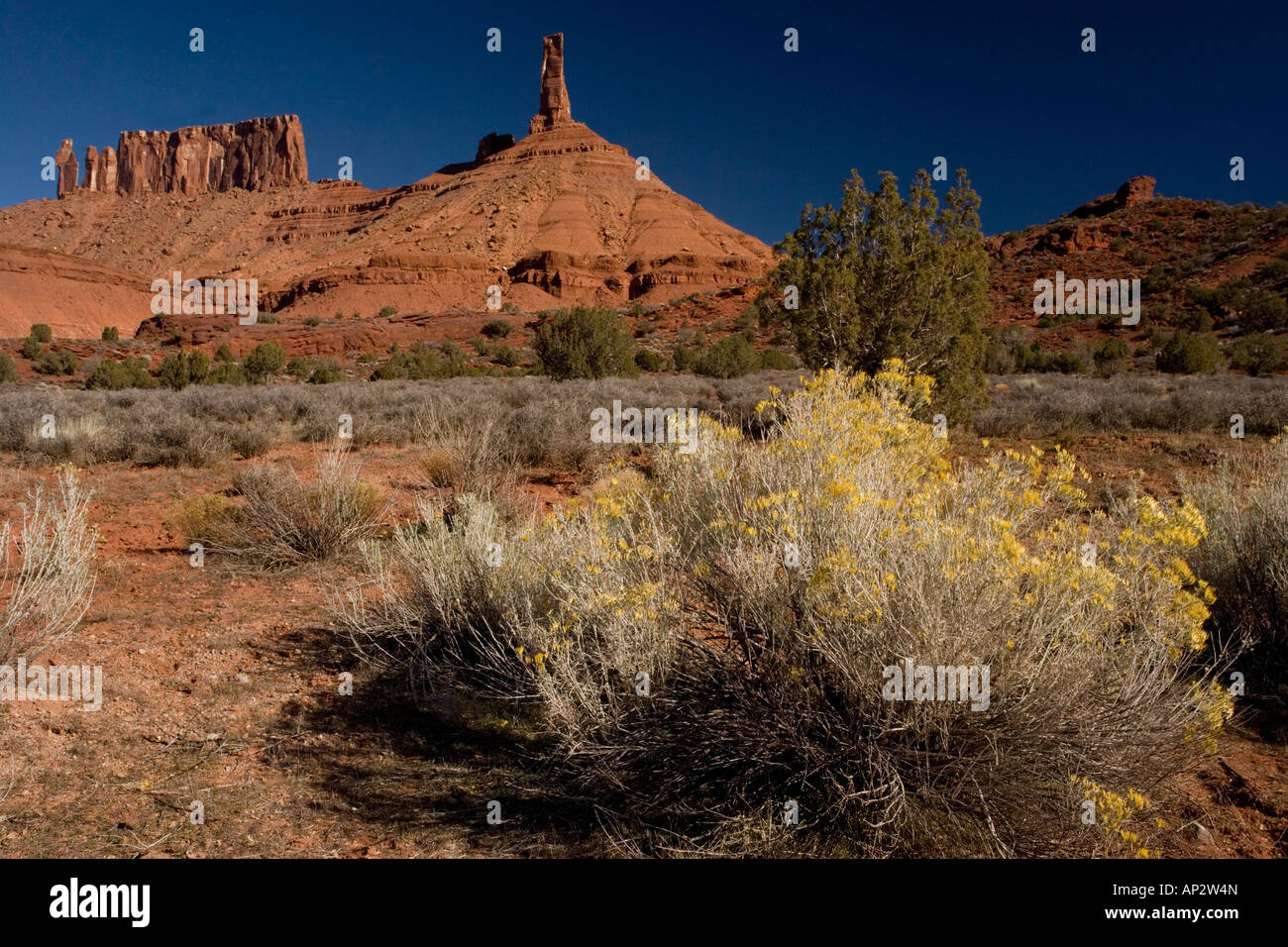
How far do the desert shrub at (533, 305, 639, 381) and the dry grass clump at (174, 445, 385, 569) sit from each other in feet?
47.9

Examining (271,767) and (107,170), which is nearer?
(271,767)

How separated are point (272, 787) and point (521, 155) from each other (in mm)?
91253

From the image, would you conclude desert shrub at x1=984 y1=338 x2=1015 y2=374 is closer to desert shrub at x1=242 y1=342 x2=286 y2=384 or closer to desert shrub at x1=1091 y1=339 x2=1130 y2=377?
desert shrub at x1=1091 y1=339 x2=1130 y2=377

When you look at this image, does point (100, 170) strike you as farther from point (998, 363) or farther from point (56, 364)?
point (998, 363)

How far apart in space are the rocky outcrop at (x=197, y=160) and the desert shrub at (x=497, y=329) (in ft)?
247

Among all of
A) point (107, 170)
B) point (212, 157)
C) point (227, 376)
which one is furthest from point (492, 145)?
point (227, 376)

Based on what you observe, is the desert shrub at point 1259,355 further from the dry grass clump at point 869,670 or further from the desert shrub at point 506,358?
the desert shrub at point 506,358

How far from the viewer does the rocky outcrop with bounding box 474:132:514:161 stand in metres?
89.4

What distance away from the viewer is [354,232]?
8100 cm

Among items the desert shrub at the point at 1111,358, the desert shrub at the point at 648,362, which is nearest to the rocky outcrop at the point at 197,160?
the desert shrub at the point at 648,362

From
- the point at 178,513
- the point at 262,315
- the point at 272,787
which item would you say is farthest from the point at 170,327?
the point at 272,787

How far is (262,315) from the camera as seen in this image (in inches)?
1863

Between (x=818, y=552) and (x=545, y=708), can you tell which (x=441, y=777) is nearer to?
(x=545, y=708)

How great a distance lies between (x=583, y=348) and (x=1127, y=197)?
45.2m
